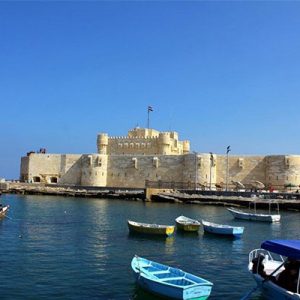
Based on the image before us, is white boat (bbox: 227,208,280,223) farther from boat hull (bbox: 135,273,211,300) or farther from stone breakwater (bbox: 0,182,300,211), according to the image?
boat hull (bbox: 135,273,211,300)

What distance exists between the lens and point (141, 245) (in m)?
20.8

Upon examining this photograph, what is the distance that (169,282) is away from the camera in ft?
41.3

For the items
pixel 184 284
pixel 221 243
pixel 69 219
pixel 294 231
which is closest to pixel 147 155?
pixel 69 219

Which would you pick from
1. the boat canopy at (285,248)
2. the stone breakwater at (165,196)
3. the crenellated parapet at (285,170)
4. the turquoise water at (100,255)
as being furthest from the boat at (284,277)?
the crenellated parapet at (285,170)

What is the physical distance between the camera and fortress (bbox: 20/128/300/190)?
53.4 metres

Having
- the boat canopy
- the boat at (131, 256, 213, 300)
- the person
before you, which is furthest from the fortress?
the boat canopy

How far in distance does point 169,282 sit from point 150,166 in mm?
45060

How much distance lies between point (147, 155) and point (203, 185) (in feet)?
27.9

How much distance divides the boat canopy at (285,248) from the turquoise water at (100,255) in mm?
1963

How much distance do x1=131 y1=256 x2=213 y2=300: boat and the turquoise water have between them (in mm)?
460

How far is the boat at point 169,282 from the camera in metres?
11.6

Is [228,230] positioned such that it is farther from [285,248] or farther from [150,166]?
[150,166]

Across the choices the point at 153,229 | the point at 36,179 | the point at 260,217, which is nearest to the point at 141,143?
the point at 36,179

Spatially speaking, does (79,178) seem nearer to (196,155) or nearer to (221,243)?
(196,155)
